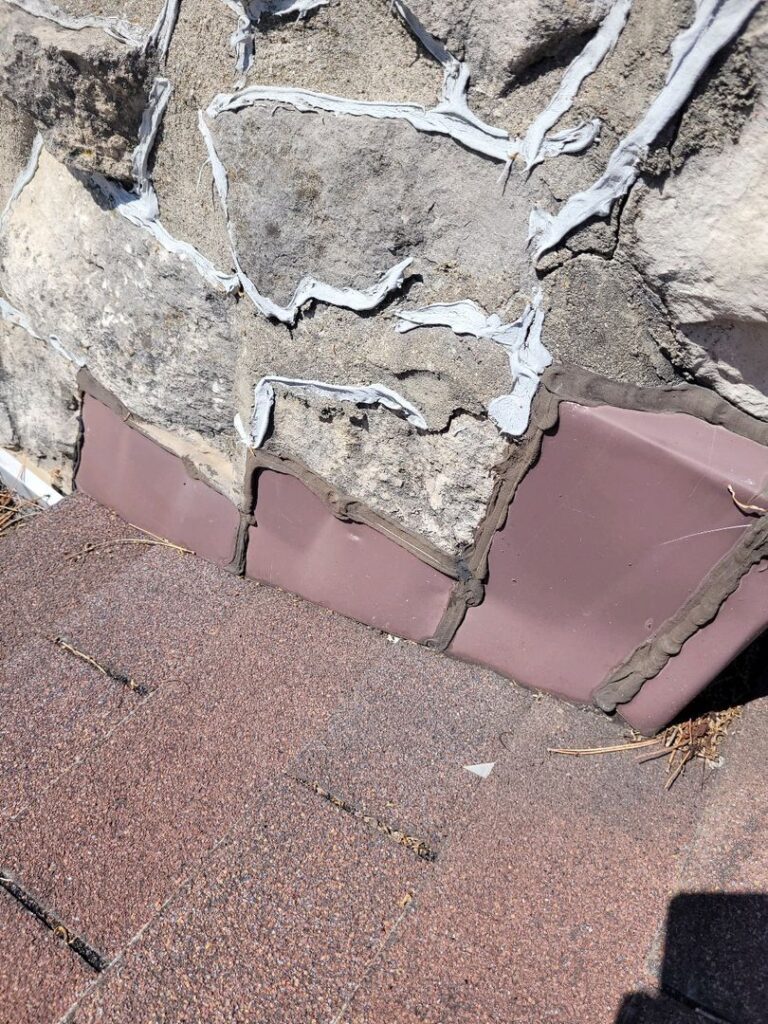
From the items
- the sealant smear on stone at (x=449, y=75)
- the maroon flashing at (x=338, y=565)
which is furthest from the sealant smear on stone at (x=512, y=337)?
the maroon flashing at (x=338, y=565)

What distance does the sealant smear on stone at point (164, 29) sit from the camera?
53.4 inches

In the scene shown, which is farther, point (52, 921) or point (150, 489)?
point (150, 489)

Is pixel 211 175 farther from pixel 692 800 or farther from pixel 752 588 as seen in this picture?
pixel 692 800

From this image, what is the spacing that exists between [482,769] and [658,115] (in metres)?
1.03

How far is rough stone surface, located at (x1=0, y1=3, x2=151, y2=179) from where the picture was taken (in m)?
1.40

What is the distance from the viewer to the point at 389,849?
1.18m

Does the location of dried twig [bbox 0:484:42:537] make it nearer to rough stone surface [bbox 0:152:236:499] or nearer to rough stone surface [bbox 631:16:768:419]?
rough stone surface [bbox 0:152:236:499]

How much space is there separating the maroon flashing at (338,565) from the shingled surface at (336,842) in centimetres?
6

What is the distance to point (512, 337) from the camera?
1.23 meters

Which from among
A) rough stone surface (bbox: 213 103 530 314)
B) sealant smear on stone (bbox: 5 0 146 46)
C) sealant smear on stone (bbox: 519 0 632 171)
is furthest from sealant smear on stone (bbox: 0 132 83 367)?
sealant smear on stone (bbox: 519 0 632 171)

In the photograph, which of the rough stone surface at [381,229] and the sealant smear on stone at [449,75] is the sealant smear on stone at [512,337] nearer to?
the rough stone surface at [381,229]

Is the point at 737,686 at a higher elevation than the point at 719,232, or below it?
below

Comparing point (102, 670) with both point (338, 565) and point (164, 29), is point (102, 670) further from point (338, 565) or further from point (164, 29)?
point (164, 29)

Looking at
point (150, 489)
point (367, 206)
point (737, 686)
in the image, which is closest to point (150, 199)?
point (367, 206)
